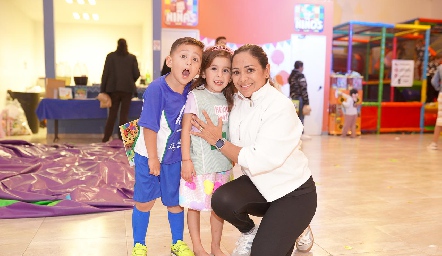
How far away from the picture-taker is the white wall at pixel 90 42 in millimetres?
10602

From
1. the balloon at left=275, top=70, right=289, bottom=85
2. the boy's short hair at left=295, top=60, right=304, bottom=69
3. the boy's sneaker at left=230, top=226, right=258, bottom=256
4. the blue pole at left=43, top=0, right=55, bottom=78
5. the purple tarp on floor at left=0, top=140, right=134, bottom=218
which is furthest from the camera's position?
the balloon at left=275, top=70, right=289, bottom=85

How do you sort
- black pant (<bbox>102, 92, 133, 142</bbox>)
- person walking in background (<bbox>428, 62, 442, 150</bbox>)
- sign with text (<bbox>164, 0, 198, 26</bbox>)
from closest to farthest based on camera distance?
person walking in background (<bbox>428, 62, 442, 150</bbox>) < black pant (<bbox>102, 92, 133, 142</bbox>) < sign with text (<bbox>164, 0, 198, 26</bbox>)

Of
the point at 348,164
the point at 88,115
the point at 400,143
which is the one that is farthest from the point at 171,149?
the point at 400,143

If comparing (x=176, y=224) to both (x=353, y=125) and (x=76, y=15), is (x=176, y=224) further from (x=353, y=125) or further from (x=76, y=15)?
(x=76, y=15)

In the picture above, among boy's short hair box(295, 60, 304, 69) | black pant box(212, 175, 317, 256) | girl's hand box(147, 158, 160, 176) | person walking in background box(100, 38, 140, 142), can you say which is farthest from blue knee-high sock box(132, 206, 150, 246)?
boy's short hair box(295, 60, 304, 69)

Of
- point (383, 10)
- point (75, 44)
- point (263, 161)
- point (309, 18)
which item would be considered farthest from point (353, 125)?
point (75, 44)

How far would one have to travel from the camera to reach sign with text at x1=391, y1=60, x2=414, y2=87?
8.98 metres

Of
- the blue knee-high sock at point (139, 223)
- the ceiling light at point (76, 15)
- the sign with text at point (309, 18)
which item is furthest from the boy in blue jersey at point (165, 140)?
the ceiling light at point (76, 15)

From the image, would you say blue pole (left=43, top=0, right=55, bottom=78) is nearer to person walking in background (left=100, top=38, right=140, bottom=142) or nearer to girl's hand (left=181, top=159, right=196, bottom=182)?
person walking in background (left=100, top=38, right=140, bottom=142)

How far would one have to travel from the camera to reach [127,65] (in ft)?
20.3

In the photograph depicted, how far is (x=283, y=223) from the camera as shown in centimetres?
168

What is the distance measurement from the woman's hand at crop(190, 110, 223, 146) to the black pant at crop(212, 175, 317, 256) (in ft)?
0.77

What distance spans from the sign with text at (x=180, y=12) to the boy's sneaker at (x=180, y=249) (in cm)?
651

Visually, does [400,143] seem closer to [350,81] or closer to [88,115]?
[350,81]
